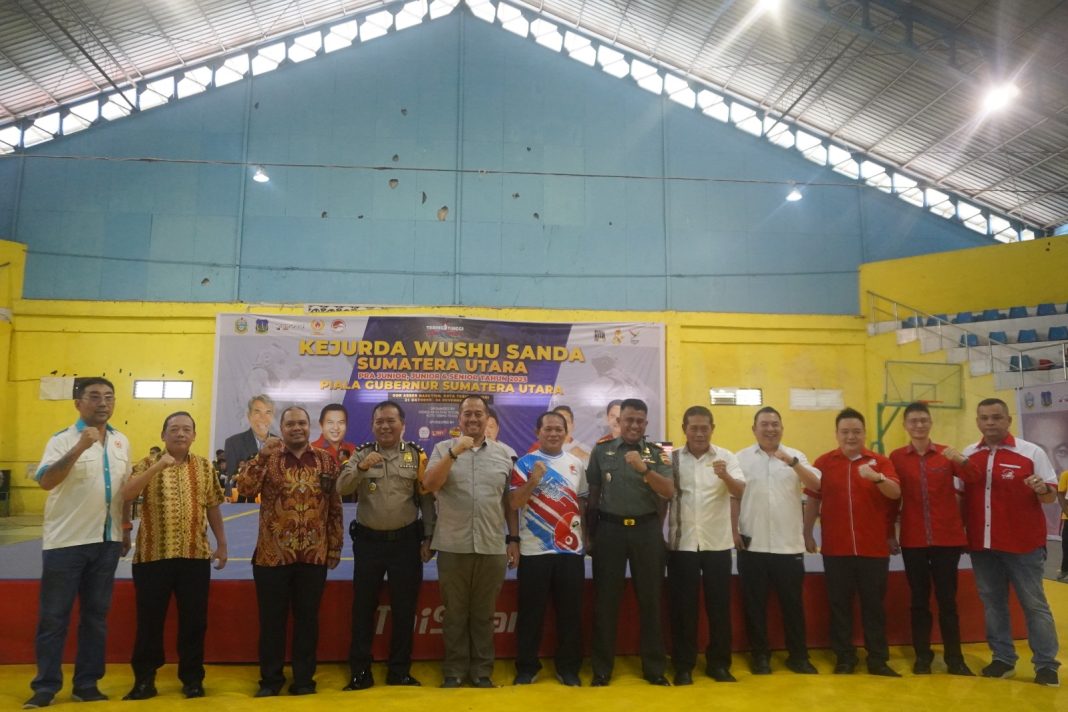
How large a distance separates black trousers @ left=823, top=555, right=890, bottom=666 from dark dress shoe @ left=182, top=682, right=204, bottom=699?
3012 millimetres

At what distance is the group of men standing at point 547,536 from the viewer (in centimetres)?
303

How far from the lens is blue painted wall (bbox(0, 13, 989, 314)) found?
11.8 m

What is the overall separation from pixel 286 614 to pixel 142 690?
65cm

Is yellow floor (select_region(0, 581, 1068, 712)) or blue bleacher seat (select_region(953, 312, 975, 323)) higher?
blue bleacher seat (select_region(953, 312, 975, 323))

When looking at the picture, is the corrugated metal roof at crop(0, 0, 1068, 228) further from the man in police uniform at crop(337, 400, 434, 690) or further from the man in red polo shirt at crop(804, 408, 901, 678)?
the man in police uniform at crop(337, 400, 434, 690)

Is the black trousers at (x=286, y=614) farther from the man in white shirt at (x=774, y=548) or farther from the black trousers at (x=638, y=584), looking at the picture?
the man in white shirt at (x=774, y=548)

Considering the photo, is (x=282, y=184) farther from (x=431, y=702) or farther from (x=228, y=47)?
(x=431, y=702)

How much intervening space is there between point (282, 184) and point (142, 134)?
2.59 m

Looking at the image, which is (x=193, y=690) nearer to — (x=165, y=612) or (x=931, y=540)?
(x=165, y=612)

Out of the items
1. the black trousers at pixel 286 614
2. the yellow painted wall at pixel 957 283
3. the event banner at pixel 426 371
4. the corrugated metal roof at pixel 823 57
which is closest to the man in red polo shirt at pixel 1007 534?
the black trousers at pixel 286 614

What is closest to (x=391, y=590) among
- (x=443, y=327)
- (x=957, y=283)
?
(x=443, y=327)

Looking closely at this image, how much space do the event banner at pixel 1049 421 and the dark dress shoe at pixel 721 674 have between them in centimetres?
757

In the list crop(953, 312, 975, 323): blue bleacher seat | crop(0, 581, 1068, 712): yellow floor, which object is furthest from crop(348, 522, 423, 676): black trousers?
crop(953, 312, 975, 323): blue bleacher seat

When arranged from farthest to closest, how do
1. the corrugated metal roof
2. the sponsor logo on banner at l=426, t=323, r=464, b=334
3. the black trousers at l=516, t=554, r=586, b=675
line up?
the sponsor logo on banner at l=426, t=323, r=464, b=334
the corrugated metal roof
the black trousers at l=516, t=554, r=586, b=675
